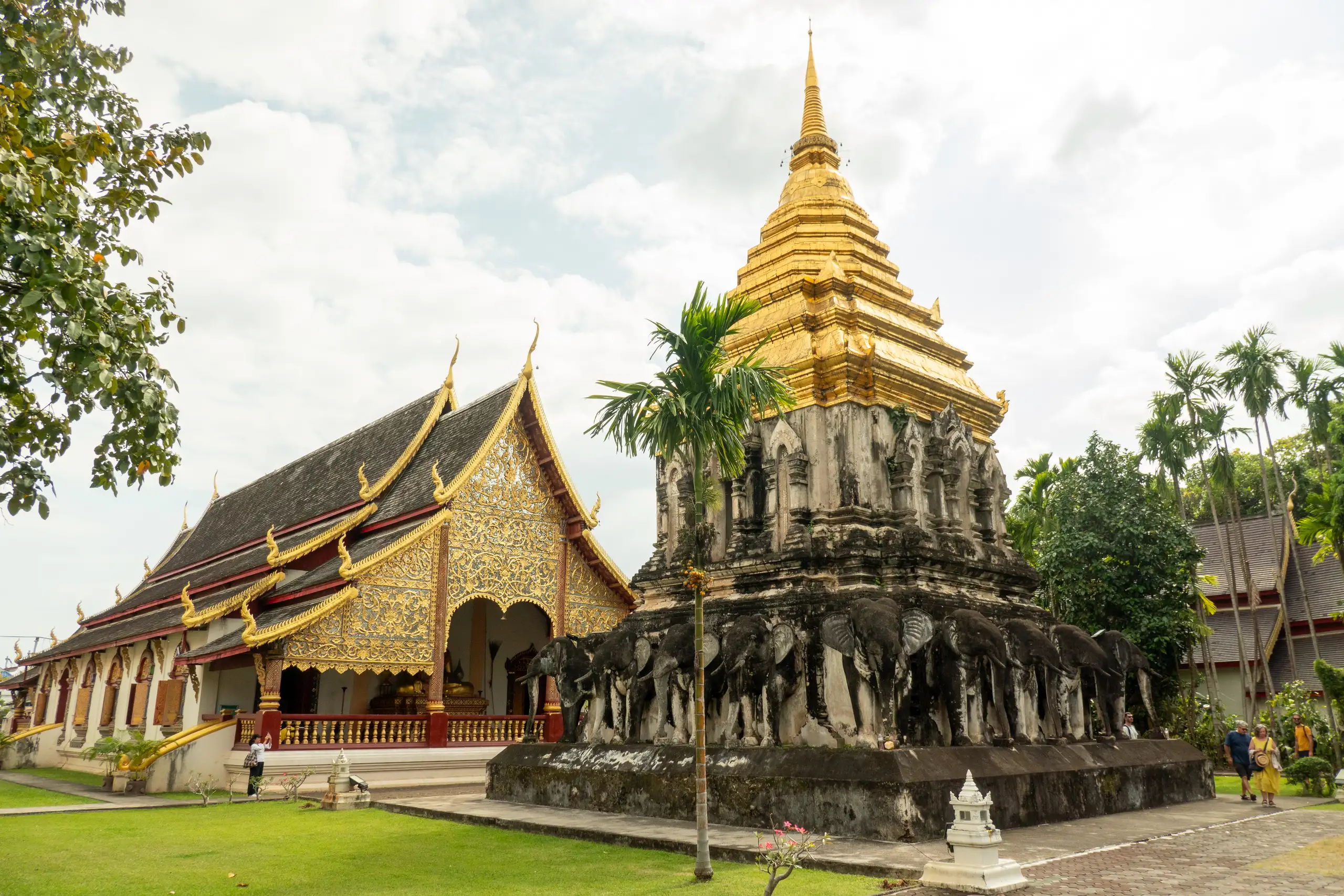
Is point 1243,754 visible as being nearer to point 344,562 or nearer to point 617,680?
point 617,680

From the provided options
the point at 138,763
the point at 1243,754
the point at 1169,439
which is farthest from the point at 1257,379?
the point at 138,763

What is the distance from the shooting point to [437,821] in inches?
355

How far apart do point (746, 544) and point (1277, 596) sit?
17.9m

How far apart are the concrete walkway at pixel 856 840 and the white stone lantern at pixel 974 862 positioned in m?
0.24

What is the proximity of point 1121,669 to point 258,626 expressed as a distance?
1122cm

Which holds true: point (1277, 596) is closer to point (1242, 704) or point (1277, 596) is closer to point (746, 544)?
point (1242, 704)

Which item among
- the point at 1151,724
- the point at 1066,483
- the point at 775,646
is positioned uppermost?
the point at 1066,483

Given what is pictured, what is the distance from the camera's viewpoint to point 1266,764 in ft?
32.7

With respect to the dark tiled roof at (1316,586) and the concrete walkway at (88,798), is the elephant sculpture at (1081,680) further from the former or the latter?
the dark tiled roof at (1316,586)

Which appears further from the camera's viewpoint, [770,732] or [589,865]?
[770,732]

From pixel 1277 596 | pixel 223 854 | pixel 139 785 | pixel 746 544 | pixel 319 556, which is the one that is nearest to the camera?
pixel 223 854

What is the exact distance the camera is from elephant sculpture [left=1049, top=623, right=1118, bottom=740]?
987 centimetres

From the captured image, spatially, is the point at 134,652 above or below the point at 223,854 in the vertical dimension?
above

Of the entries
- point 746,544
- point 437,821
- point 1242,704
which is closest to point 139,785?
point 437,821
